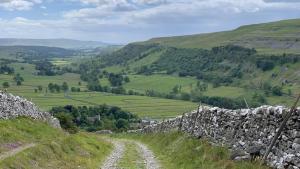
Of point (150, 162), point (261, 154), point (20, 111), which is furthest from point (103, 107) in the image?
point (261, 154)

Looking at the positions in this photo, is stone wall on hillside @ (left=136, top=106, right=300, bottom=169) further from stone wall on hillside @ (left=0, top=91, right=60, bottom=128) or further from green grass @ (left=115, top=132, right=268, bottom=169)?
stone wall on hillside @ (left=0, top=91, right=60, bottom=128)

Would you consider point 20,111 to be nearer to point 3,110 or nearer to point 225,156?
point 3,110

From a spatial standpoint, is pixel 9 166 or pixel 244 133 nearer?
pixel 9 166

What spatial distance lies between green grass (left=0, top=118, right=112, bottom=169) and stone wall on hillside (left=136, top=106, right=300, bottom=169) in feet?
28.4

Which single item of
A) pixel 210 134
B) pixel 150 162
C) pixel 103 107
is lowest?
pixel 103 107

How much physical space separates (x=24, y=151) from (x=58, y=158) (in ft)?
10.8

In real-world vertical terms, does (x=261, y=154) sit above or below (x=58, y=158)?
above

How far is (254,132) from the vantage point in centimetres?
2486

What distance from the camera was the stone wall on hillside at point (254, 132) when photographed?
20.0m

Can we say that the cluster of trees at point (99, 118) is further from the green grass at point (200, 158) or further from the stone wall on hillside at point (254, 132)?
the stone wall on hillside at point (254, 132)

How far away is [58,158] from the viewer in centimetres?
3002

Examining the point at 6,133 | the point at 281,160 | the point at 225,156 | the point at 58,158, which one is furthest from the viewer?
the point at 6,133

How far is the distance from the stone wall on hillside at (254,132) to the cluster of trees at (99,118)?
9334 cm

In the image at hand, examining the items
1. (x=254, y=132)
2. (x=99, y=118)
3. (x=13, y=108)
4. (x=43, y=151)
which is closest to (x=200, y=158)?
(x=254, y=132)
